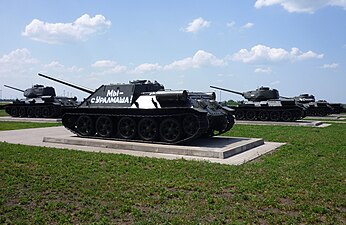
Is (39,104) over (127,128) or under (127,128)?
over

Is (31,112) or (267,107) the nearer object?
(267,107)

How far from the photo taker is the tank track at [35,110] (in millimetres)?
29938

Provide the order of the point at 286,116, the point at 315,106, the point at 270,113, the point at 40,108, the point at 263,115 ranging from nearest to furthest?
the point at 286,116
the point at 270,113
the point at 263,115
the point at 40,108
the point at 315,106

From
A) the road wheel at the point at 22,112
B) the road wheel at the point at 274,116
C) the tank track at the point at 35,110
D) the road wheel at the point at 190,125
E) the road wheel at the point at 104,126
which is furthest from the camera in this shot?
the road wheel at the point at 22,112

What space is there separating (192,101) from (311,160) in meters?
4.36

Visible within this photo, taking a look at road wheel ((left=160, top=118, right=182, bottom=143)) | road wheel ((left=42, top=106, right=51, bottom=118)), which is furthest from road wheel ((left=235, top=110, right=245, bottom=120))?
road wheel ((left=160, top=118, right=182, bottom=143))

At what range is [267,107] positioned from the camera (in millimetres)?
28812

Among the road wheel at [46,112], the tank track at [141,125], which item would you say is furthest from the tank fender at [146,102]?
the road wheel at [46,112]

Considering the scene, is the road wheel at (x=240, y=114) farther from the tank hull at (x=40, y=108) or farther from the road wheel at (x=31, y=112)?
the road wheel at (x=31, y=112)

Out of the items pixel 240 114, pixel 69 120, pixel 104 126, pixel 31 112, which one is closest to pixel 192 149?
pixel 104 126

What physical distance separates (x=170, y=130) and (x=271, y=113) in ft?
59.8

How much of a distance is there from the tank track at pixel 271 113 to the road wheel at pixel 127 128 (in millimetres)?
17617

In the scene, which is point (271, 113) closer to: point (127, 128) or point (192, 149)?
point (127, 128)

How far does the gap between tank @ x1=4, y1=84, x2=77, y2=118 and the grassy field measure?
2036 centimetres
